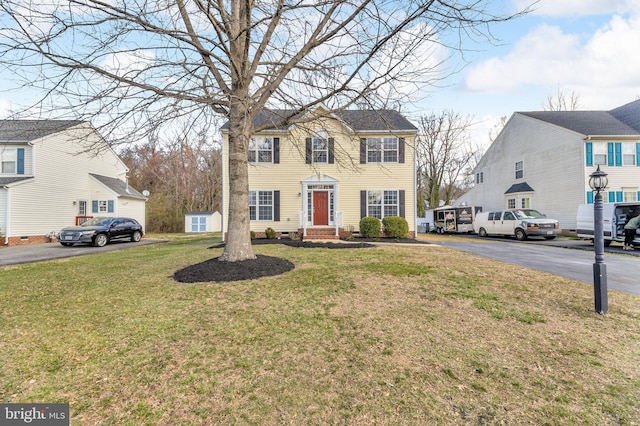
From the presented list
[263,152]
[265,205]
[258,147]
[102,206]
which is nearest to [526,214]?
[265,205]

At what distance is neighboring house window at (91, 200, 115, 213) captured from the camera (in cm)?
1941

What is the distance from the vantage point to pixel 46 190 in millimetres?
16203

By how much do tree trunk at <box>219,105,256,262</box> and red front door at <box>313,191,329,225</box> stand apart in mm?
7835

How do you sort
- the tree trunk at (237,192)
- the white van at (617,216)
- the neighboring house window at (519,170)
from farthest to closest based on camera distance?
the neighboring house window at (519,170) → the white van at (617,216) → the tree trunk at (237,192)

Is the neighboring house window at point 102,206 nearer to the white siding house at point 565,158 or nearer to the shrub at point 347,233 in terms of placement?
the shrub at point 347,233

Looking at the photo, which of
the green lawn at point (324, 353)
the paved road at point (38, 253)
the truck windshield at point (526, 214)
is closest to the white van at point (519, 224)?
the truck windshield at point (526, 214)

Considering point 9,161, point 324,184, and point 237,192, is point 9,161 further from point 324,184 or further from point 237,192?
point 237,192

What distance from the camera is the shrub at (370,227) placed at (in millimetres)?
13383

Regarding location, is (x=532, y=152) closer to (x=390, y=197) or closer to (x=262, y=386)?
(x=390, y=197)

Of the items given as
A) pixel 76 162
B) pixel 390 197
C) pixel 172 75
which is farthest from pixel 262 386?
pixel 76 162

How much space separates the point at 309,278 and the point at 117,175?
24091 millimetres

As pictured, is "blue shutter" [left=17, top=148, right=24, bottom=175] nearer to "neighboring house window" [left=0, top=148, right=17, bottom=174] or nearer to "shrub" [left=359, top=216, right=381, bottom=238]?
"neighboring house window" [left=0, top=148, right=17, bottom=174]

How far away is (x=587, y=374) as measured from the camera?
2.68 m

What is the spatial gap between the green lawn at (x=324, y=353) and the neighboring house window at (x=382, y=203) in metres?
9.25
